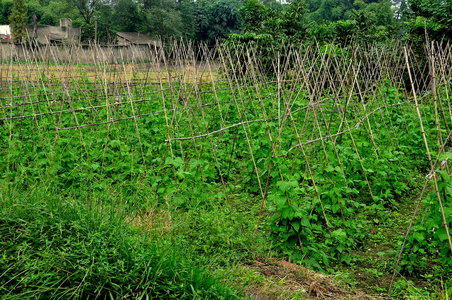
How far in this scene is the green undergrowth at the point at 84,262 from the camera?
232 centimetres

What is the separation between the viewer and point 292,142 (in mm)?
4676

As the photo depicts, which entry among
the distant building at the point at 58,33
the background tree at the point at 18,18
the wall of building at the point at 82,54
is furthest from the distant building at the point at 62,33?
the wall of building at the point at 82,54

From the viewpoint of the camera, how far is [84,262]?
235 centimetres

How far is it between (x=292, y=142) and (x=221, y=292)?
262 cm

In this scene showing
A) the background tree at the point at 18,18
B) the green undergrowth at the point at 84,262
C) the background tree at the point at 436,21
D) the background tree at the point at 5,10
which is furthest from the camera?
the background tree at the point at 5,10

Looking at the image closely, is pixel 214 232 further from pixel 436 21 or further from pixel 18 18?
pixel 18 18

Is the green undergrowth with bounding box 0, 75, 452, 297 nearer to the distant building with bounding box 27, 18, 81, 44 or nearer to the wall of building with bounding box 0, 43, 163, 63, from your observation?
the wall of building with bounding box 0, 43, 163, 63

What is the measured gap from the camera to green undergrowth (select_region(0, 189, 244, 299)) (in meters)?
2.32

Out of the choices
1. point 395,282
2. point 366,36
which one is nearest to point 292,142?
point 395,282


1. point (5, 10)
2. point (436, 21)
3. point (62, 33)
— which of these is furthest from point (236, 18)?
point (436, 21)

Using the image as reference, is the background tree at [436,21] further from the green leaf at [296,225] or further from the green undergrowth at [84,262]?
the green undergrowth at [84,262]

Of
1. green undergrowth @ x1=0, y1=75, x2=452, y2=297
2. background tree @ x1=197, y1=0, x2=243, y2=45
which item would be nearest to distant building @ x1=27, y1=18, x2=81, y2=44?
green undergrowth @ x1=0, y1=75, x2=452, y2=297

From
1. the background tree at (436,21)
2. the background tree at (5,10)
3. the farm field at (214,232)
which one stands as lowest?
the farm field at (214,232)

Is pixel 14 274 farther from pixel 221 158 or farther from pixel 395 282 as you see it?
pixel 221 158
